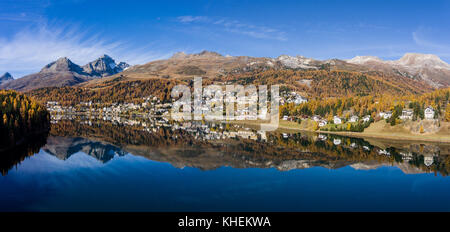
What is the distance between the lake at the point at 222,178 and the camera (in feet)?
93.7

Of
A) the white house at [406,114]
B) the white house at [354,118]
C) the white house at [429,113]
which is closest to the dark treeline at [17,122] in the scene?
the white house at [354,118]

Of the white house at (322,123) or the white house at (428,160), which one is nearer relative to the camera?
the white house at (428,160)

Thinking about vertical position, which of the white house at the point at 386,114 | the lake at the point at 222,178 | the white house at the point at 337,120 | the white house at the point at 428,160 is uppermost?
the white house at the point at 386,114

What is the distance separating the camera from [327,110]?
133500mm

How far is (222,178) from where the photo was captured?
1566 inches

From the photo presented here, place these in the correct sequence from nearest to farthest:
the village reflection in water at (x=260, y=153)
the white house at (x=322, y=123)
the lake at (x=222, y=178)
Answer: the lake at (x=222, y=178) → the village reflection in water at (x=260, y=153) → the white house at (x=322, y=123)

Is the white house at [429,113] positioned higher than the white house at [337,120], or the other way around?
the white house at [429,113]

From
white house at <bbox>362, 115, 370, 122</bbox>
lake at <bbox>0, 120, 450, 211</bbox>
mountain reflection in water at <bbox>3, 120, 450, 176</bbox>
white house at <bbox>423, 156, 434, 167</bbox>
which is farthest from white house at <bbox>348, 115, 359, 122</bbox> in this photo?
white house at <bbox>423, 156, 434, 167</bbox>

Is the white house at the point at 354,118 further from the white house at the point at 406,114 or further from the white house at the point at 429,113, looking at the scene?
the white house at the point at 429,113

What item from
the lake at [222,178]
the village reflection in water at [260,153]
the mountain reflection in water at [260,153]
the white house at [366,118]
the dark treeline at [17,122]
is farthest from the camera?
the white house at [366,118]

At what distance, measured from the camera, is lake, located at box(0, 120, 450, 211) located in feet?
93.7
